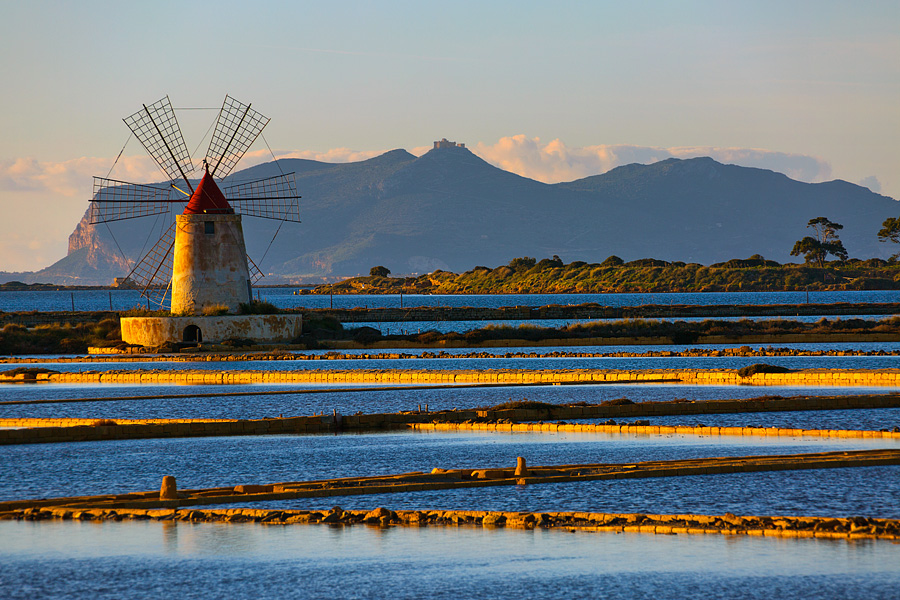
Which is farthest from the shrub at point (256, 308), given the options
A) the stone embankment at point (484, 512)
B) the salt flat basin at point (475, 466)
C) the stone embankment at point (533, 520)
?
the stone embankment at point (533, 520)

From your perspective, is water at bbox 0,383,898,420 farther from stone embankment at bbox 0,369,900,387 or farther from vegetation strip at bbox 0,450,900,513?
vegetation strip at bbox 0,450,900,513

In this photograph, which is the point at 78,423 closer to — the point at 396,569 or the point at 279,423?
the point at 279,423

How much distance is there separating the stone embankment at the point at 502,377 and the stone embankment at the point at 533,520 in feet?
63.3

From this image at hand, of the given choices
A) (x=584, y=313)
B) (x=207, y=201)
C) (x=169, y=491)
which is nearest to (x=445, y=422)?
(x=169, y=491)

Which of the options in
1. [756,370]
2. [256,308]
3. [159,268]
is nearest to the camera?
[756,370]

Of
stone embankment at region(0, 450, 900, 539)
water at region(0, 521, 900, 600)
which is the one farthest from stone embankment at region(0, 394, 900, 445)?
water at region(0, 521, 900, 600)

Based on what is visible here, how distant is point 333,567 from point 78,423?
1618 centimetres

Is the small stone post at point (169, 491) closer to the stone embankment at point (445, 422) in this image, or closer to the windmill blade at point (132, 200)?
the stone embankment at point (445, 422)

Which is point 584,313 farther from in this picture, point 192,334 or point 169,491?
point 169,491

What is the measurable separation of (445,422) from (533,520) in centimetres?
1158

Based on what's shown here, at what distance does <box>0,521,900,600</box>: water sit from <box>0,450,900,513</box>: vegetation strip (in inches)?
68.3

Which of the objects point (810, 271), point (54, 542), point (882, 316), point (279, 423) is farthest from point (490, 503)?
point (810, 271)

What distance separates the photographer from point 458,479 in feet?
54.4

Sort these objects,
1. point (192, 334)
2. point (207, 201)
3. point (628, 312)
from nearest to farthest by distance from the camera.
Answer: point (207, 201) < point (192, 334) < point (628, 312)
